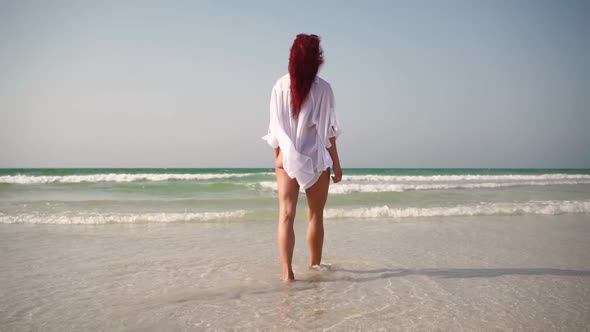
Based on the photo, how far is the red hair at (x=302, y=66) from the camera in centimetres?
326

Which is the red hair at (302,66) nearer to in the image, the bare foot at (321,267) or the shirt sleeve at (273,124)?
the shirt sleeve at (273,124)

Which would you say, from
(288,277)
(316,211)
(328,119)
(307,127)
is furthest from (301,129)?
(288,277)

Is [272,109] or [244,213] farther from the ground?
[272,109]

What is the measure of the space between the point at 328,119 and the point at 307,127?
20 cm

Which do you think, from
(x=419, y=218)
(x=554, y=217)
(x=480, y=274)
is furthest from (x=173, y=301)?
(x=554, y=217)

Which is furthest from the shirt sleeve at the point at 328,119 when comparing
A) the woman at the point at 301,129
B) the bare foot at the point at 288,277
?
the bare foot at the point at 288,277

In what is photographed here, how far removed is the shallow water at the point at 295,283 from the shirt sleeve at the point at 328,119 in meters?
1.34

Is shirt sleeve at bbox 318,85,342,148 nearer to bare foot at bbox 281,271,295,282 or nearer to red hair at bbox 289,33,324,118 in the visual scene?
red hair at bbox 289,33,324,118

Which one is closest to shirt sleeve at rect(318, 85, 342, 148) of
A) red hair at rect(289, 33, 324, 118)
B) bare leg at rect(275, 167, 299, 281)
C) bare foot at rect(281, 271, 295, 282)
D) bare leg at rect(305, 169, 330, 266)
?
red hair at rect(289, 33, 324, 118)

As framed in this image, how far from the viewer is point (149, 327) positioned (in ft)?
8.05

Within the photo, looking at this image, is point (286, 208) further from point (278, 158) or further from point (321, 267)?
point (321, 267)

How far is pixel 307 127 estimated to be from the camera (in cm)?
334

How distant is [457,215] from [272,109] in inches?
243

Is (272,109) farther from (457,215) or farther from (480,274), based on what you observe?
(457,215)
